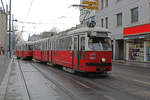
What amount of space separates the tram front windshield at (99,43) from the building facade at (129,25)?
446 inches

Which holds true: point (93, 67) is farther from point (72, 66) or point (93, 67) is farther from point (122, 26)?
point (122, 26)

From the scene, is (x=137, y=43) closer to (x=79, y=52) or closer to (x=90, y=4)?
(x=90, y=4)

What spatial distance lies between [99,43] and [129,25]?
1837 cm

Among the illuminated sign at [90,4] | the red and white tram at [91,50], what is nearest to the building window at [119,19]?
the illuminated sign at [90,4]

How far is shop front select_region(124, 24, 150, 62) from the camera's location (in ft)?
85.7

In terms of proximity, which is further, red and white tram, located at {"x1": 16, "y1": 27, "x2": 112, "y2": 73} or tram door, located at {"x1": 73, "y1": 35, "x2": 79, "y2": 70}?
tram door, located at {"x1": 73, "y1": 35, "x2": 79, "y2": 70}

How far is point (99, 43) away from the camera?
12141 mm

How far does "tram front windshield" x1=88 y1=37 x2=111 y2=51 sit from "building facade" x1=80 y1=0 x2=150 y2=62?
1132 centimetres

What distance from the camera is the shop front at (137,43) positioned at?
1029 inches

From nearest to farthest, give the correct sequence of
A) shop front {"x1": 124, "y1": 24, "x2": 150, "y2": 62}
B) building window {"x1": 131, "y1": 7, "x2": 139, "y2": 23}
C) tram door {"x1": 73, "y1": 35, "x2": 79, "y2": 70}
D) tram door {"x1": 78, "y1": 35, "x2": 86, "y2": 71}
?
tram door {"x1": 78, "y1": 35, "x2": 86, "y2": 71}, tram door {"x1": 73, "y1": 35, "x2": 79, "y2": 70}, shop front {"x1": 124, "y1": 24, "x2": 150, "y2": 62}, building window {"x1": 131, "y1": 7, "x2": 139, "y2": 23}

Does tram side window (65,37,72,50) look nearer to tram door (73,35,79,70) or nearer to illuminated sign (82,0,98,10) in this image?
tram door (73,35,79,70)

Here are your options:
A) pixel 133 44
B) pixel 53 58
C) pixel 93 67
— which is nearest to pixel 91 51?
pixel 93 67

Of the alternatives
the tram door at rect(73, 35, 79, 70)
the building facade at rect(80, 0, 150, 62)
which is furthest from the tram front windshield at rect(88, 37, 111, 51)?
the building facade at rect(80, 0, 150, 62)

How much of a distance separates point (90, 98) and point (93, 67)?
468 centimetres
